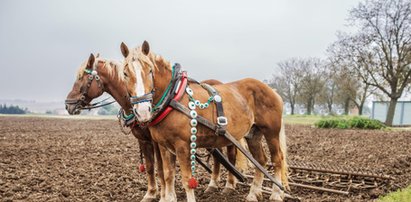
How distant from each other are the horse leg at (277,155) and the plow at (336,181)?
0.73ft

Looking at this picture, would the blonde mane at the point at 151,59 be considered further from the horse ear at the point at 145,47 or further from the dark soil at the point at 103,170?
the dark soil at the point at 103,170

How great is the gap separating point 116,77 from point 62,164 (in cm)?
518

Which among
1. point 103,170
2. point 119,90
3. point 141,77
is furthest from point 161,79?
point 103,170

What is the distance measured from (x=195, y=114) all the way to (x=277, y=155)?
211cm

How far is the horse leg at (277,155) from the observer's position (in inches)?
232

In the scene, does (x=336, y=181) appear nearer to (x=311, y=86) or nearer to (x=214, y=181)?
(x=214, y=181)

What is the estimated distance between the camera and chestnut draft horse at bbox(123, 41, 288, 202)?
4.41 meters

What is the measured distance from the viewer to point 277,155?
600 cm

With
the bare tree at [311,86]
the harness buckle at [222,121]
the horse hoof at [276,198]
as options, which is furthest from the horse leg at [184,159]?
the bare tree at [311,86]

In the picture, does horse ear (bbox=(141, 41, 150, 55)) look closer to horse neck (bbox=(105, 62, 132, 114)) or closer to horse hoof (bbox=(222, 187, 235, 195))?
horse neck (bbox=(105, 62, 132, 114))

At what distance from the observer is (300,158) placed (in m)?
11.0

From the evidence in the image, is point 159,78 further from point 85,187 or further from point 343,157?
point 343,157

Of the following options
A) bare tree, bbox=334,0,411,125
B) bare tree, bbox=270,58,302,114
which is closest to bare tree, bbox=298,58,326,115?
bare tree, bbox=270,58,302,114

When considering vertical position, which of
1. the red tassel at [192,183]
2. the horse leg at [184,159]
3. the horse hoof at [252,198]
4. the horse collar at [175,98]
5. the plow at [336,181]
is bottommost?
the horse hoof at [252,198]
